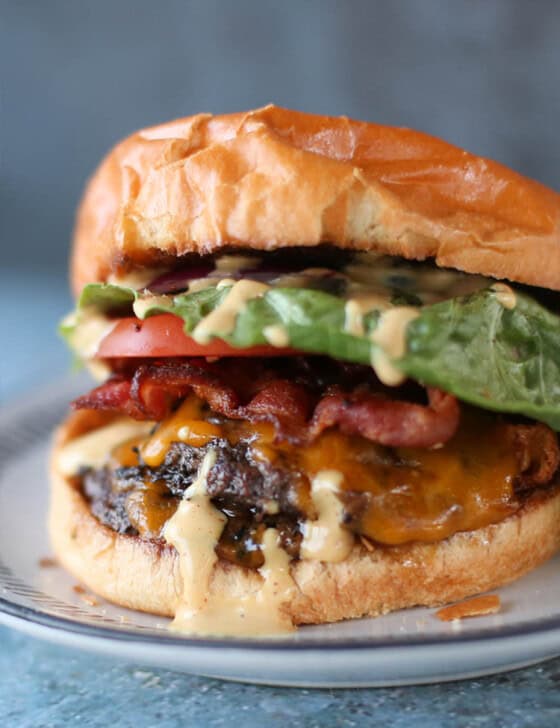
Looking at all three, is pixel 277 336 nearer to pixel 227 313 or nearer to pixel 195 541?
A: pixel 227 313

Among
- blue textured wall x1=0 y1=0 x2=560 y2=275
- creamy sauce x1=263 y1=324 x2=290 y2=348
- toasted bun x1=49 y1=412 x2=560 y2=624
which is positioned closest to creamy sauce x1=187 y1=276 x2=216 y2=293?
creamy sauce x1=263 y1=324 x2=290 y2=348

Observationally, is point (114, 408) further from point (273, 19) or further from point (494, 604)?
point (273, 19)

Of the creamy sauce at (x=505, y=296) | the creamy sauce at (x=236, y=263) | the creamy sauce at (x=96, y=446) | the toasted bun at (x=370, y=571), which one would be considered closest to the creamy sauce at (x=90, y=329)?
the creamy sauce at (x=96, y=446)

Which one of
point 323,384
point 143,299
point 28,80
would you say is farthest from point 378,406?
point 28,80

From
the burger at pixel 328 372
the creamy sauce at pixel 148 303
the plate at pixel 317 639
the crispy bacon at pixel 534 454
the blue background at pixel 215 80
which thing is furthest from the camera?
the blue background at pixel 215 80

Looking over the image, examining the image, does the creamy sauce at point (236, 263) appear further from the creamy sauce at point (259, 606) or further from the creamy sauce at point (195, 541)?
the creamy sauce at point (259, 606)

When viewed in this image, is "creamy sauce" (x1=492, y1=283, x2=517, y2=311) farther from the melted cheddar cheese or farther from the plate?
the plate

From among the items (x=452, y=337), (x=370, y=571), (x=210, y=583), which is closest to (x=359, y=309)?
(x=452, y=337)
